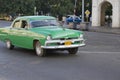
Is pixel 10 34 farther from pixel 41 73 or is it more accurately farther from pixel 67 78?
pixel 67 78

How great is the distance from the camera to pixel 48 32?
15.1 metres

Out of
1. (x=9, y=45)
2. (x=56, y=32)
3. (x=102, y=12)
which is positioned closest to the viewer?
(x=56, y=32)

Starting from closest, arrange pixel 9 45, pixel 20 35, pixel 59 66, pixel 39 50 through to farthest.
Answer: pixel 59 66 < pixel 39 50 < pixel 20 35 < pixel 9 45

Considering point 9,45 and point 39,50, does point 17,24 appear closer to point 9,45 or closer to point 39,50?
point 9,45

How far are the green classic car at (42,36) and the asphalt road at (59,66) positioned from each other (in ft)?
1.34

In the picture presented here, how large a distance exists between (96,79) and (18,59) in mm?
5055

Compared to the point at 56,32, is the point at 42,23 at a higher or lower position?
higher

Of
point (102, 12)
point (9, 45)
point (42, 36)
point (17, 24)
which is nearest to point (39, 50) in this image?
point (42, 36)

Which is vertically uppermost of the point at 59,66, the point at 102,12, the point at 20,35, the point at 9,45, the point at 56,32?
the point at 56,32

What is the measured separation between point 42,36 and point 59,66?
267cm

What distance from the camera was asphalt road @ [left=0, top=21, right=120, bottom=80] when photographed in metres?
10.8

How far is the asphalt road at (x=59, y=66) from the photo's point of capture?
1080cm

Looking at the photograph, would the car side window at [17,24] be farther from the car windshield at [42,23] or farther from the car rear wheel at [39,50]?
the car rear wheel at [39,50]

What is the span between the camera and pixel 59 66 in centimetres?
1274
